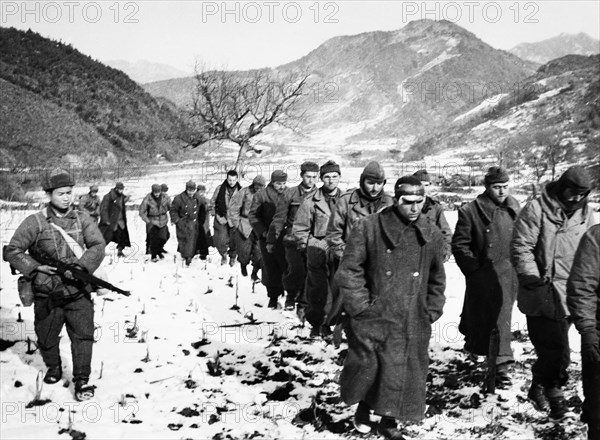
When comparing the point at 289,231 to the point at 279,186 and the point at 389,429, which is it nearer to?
the point at 279,186

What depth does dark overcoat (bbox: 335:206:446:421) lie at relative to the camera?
12.5 feet

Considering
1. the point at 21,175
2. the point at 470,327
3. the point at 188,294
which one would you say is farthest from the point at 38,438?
the point at 21,175

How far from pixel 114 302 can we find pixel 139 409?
3762 mm

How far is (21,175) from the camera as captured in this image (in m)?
29.2

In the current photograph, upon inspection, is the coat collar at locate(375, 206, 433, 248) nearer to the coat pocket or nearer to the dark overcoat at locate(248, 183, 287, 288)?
the coat pocket

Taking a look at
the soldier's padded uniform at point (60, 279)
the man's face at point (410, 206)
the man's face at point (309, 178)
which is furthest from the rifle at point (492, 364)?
the soldier's padded uniform at point (60, 279)

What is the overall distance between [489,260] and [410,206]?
6.19 ft

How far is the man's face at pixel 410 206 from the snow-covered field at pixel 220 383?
170 cm

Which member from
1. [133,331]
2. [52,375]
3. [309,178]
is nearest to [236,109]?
[309,178]

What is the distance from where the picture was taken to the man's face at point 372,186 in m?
5.22

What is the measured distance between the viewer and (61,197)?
478cm

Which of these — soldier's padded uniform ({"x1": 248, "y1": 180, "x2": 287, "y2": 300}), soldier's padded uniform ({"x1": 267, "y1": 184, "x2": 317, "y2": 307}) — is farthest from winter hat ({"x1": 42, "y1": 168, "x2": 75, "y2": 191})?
soldier's padded uniform ({"x1": 248, "y1": 180, "x2": 287, "y2": 300})

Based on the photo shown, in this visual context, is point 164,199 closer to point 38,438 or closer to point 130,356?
point 130,356

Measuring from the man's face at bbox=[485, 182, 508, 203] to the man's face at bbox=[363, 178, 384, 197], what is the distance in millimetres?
1044
